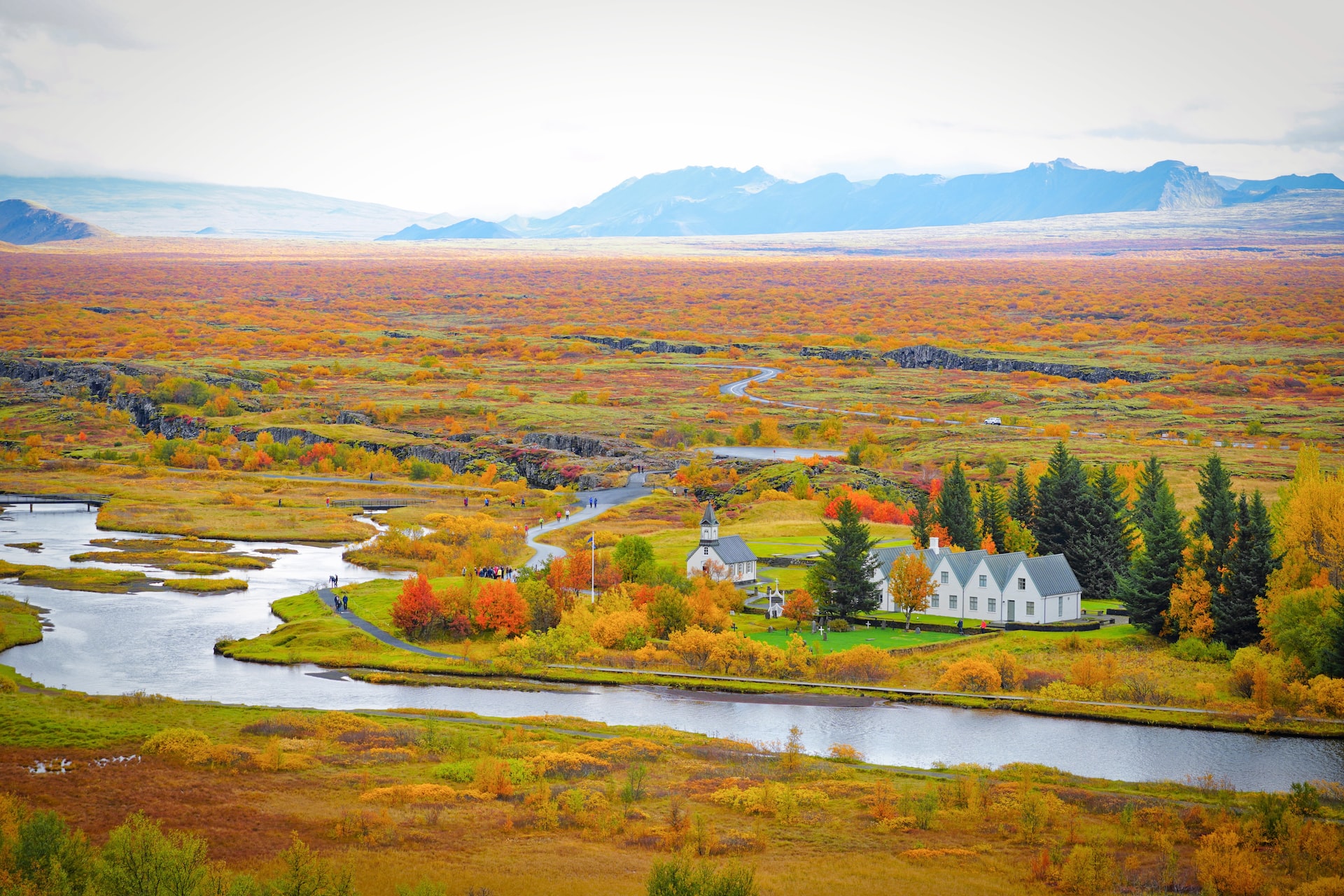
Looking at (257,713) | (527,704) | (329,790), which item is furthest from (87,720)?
(527,704)

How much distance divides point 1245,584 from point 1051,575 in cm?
937

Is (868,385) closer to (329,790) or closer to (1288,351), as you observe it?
(1288,351)

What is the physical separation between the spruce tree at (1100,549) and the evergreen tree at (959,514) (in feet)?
19.9

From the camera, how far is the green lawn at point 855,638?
60.0 m

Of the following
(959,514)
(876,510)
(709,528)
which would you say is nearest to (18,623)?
(709,528)

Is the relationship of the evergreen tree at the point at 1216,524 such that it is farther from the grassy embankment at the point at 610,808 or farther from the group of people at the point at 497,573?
the group of people at the point at 497,573

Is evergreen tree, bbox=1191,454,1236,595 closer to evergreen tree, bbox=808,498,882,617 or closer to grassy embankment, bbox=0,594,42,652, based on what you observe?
evergreen tree, bbox=808,498,882,617

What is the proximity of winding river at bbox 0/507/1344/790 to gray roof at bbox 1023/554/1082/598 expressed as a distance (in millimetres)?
13868

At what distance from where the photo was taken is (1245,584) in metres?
58.7

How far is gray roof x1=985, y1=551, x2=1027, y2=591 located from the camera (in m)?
64.1

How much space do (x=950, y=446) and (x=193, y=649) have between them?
3187 inches

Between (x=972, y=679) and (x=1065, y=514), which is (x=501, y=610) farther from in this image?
(x=1065, y=514)

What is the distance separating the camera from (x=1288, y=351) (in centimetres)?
19550

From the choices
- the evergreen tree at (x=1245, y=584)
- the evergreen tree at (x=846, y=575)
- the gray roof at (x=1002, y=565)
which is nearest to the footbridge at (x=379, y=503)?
the evergreen tree at (x=846, y=575)
